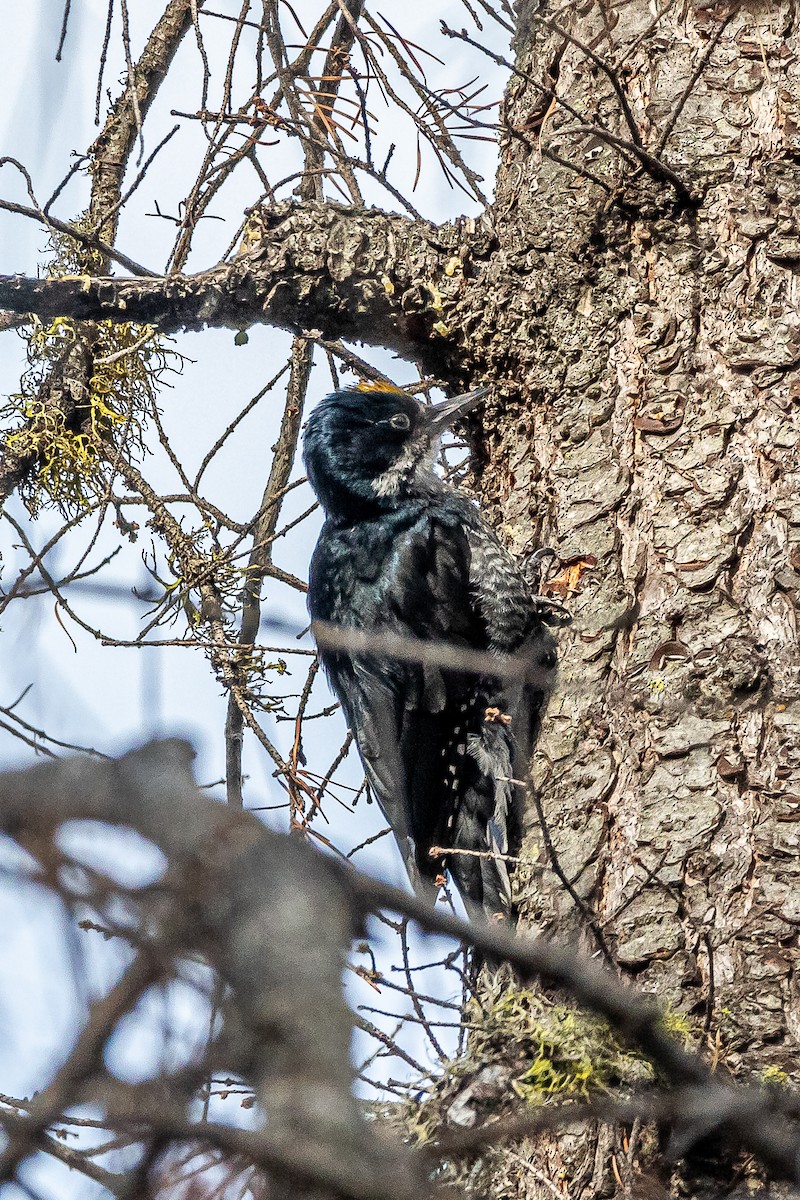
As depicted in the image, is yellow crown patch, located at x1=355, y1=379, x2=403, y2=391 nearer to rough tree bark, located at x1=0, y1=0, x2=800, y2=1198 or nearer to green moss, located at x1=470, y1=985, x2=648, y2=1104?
rough tree bark, located at x1=0, y1=0, x2=800, y2=1198

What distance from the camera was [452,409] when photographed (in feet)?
10.9

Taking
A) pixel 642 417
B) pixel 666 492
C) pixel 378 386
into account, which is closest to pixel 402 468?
pixel 378 386

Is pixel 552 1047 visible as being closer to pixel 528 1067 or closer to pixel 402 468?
pixel 528 1067

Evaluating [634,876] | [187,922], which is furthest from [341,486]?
[187,922]

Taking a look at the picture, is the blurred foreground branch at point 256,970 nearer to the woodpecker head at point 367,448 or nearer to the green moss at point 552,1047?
the green moss at point 552,1047

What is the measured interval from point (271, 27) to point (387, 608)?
1877mm

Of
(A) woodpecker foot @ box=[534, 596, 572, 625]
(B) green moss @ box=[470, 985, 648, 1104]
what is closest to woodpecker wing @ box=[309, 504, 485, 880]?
(A) woodpecker foot @ box=[534, 596, 572, 625]

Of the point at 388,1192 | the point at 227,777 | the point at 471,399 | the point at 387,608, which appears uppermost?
the point at 471,399

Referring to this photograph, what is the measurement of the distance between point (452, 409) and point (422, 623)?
614 mm

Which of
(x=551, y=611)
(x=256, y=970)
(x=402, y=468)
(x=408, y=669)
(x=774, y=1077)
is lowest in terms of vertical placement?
(x=256, y=970)

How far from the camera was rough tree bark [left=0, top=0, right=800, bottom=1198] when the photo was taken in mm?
2201

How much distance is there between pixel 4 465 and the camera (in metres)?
3.48

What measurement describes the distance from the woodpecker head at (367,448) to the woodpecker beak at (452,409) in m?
0.05

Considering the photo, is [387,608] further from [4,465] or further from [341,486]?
[4,465]
